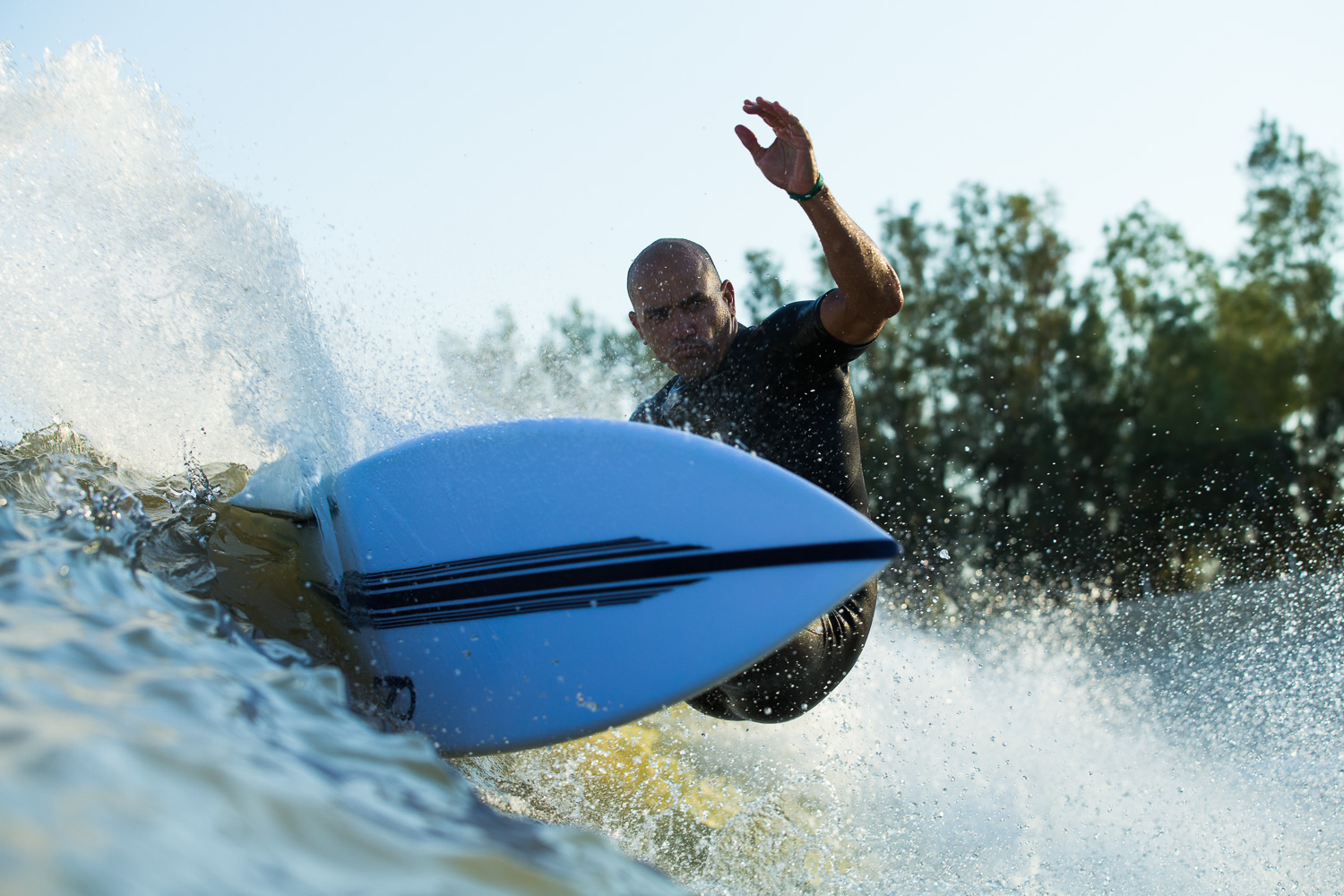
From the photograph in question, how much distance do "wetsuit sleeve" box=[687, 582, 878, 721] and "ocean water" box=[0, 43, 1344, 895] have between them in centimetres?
50

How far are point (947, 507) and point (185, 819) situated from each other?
47.9 feet

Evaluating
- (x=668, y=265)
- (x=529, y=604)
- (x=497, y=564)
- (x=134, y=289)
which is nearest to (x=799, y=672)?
(x=529, y=604)

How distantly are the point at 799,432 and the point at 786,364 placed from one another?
0.23m

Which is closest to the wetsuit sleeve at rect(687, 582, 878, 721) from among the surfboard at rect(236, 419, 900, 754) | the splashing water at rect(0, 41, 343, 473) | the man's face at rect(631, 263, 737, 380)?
the surfboard at rect(236, 419, 900, 754)

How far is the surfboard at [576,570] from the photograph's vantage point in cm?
235

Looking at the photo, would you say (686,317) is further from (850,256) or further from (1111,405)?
(1111,405)

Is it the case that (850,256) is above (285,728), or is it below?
above

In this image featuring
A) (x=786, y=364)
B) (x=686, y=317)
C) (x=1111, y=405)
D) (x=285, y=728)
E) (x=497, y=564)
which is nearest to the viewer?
(x=285, y=728)

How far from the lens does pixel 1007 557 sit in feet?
46.4

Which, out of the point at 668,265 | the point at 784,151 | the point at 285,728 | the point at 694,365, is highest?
the point at 784,151

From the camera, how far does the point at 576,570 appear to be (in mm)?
2541

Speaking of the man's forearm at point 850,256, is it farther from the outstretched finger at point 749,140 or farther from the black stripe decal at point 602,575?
the black stripe decal at point 602,575

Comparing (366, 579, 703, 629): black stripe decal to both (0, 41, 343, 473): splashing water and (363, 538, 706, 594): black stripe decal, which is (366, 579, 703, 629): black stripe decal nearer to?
(363, 538, 706, 594): black stripe decal

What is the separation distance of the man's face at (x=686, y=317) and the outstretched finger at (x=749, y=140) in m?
0.48
